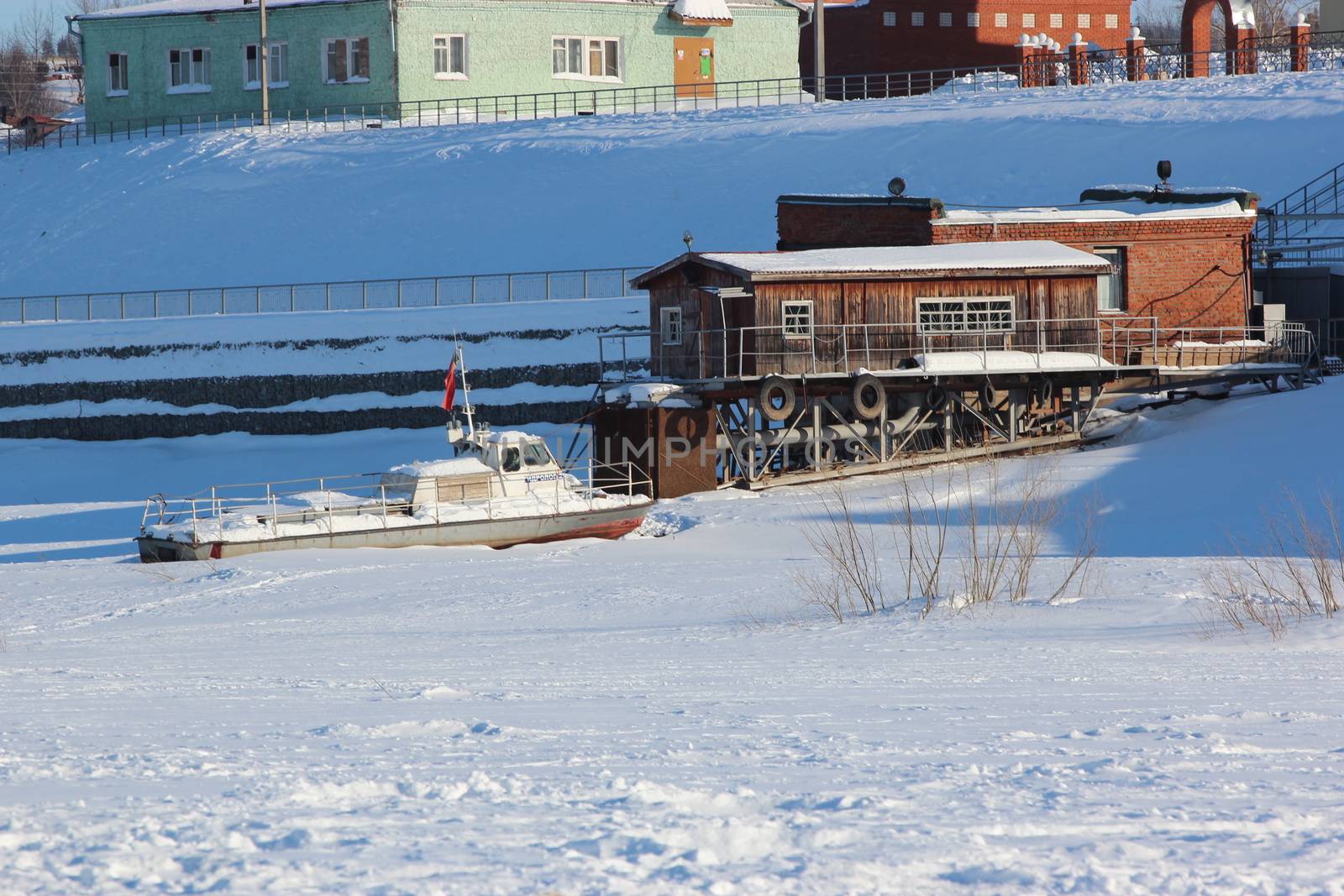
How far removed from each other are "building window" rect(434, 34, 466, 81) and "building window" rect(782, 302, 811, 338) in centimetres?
3635

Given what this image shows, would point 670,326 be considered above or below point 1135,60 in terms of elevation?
below

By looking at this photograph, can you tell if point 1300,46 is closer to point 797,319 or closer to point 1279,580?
point 797,319

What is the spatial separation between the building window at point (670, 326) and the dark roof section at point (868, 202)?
23.8 feet

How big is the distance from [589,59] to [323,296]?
2193 centimetres

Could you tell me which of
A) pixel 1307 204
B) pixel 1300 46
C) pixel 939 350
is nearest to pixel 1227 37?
pixel 1300 46

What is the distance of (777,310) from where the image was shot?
32.4m

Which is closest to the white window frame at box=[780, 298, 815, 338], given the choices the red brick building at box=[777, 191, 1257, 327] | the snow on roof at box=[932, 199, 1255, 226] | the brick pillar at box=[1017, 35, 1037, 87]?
the red brick building at box=[777, 191, 1257, 327]

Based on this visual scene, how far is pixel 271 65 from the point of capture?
217 feet

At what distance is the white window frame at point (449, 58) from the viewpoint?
6462 centimetres

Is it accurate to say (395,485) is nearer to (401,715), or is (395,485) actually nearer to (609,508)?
(609,508)

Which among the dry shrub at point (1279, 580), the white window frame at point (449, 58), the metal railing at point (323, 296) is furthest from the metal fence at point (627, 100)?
the dry shrub at point (1279, 580)

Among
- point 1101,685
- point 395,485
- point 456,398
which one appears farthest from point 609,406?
point 1101,685

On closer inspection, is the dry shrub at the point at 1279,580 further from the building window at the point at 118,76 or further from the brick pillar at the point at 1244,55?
the building window at the point at 118,76

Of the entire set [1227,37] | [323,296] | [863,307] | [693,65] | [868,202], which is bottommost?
[863,307]
